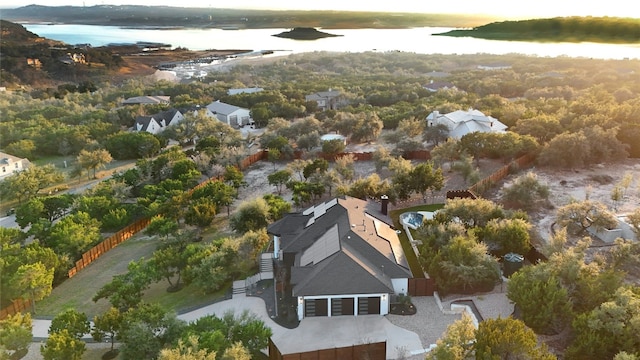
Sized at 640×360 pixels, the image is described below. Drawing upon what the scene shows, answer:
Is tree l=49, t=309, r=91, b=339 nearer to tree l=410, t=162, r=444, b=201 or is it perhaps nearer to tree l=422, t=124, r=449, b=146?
tree l=410, t=162, r=444, b=201

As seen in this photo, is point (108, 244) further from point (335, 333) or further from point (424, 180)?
point (424, 180)

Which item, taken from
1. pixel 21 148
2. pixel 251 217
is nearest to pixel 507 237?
pixel 251 217

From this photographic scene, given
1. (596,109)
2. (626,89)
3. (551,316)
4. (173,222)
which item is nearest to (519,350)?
(551,316)

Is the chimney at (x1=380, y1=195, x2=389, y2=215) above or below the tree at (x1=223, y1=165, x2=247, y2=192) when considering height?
above

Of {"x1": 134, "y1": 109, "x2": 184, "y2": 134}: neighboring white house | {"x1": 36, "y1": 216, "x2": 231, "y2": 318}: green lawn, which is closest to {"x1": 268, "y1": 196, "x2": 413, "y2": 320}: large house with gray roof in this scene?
{"x1": 36, "y1": 216, "x2": 231, "y2": 318}: green lawn

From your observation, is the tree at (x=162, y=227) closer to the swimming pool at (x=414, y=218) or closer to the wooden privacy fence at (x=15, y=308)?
the wooden privacy fence at (x=15, y=308)

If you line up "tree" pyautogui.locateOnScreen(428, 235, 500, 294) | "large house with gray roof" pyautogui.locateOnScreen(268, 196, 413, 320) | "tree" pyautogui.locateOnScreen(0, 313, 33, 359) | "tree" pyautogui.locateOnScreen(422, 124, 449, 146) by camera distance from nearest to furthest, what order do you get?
"tree" pyautogui.locateOnScreen(0, 313, 33, 359) < "large house with gray roof" pyautogui.locateOnScreen(268, 196, 413, 320) < "tree" pyautogui.locateOnScreen(428, 235, 500, 294) < "tree" pyautogui.locateOnScreen(422, 124, 449, 146)

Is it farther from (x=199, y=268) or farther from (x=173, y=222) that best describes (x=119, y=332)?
(x=173, y=222)
